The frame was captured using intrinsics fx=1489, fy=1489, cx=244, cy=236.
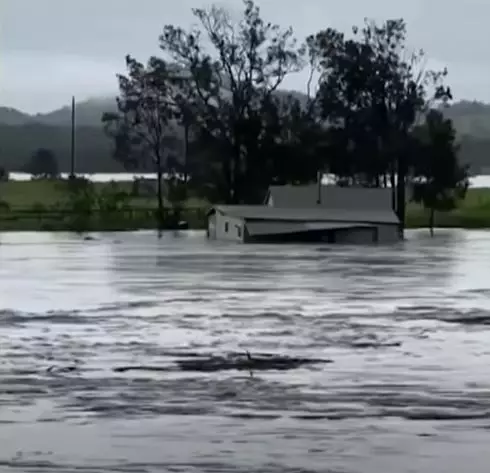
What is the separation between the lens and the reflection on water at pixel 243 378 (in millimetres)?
9242

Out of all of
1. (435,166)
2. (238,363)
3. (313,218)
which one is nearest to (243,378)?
(238,363)

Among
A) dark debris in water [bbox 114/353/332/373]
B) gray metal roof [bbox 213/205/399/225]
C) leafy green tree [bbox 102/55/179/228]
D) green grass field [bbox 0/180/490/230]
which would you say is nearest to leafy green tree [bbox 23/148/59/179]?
green grass field [bbox 0/180/490/230]

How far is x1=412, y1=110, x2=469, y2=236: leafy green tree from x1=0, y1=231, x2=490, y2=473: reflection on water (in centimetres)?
5591

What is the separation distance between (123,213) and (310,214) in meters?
21.0

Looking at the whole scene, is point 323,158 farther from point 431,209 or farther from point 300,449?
point 300,449

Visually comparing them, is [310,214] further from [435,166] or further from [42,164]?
[42,164]

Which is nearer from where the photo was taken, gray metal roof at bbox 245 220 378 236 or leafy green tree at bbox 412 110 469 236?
gray metal roof at bbox 245 220 378 236

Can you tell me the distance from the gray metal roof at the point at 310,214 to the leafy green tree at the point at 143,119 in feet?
65.7

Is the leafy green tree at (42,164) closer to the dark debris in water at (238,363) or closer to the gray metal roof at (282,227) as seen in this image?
the gray metal roof at (282,227)

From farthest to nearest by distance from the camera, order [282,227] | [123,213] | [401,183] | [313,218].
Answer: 1. [123,213]
2. [401,183]
3. [313,218]
4. [282,227]

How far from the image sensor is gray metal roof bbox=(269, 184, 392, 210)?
227 ft

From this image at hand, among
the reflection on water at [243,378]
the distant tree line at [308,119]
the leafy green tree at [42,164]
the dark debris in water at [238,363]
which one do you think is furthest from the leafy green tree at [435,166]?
the dark debris in water at [238,363]

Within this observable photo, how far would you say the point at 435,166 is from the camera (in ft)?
274

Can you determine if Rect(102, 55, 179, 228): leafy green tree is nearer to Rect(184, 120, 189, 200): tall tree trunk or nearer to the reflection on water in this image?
Rect(184, 120, 189, 200): tall tree trunk
